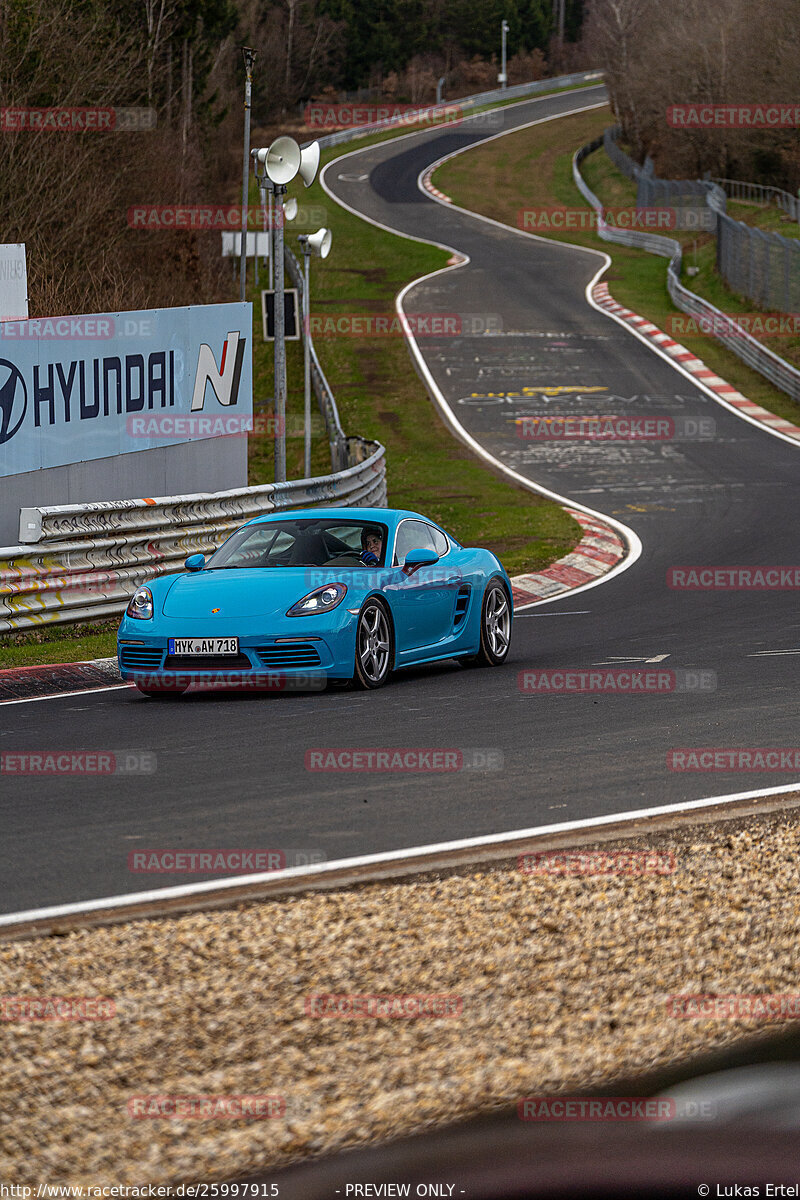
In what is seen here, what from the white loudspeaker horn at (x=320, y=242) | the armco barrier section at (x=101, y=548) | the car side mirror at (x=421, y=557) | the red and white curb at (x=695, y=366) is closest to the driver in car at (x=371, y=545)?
the car side mirror at (x=421, y=557)

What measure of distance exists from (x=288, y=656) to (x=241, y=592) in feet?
2.00

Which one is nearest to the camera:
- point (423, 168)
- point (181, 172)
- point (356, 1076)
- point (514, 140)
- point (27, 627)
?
point (356, 1076)

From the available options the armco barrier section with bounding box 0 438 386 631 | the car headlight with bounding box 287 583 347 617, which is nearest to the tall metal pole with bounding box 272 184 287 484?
the armco barrier section with bounding box 0 438 386 631

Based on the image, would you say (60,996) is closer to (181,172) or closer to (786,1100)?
(786,1100)

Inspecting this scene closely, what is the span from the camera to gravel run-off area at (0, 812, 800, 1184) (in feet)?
12.6

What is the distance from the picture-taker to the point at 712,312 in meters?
42.8

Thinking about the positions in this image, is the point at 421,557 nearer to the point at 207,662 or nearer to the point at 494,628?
the point at 494,628

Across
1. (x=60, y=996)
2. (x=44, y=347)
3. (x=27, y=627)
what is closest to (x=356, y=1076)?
(x=60, y=996)

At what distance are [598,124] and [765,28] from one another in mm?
32648

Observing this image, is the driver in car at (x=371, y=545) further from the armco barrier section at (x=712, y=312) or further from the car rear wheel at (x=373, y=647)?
the armco barrier section at (x=712, y=312)

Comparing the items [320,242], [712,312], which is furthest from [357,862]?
[712,312]

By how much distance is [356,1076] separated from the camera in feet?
13.7

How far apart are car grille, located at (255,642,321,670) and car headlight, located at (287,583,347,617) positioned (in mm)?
233

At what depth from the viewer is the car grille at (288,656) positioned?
10.6 metres
